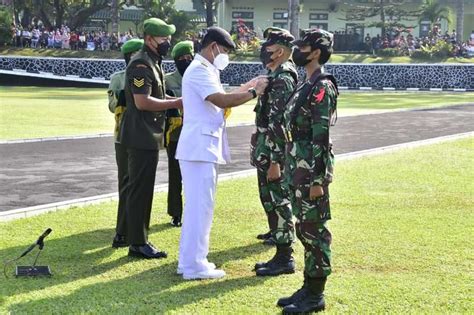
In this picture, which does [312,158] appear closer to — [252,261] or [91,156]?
[252,261]

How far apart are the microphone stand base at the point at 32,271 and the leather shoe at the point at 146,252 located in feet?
2.67

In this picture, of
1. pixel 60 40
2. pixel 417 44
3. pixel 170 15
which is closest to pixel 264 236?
pixel 60 40

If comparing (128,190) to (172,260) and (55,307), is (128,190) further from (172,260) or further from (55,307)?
(55,307)

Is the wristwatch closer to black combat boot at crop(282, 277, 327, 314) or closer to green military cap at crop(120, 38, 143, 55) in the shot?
black combat boot at crop(282, 277, 327, 314)

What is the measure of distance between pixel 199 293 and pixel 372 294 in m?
1.30

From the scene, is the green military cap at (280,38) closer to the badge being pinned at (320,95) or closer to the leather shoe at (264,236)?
the badge being pinned at (320,95)

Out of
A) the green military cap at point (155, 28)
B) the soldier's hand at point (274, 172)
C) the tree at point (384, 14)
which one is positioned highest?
the tree at point (384, 14)

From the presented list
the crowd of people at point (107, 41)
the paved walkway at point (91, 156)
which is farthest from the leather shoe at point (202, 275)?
the crowd of people at point (107, 41)

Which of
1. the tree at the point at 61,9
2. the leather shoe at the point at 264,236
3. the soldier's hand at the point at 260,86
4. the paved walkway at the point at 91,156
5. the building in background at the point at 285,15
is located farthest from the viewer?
the building in background at the point at 285,15

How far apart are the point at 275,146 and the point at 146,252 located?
1485 mm

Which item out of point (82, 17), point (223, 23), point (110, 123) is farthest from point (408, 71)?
point (110, 123)

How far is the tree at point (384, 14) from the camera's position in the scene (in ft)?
149

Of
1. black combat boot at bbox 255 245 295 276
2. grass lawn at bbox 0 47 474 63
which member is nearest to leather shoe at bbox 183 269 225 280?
black combat boot at bbox 255 245 295 276

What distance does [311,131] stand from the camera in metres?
4.93
